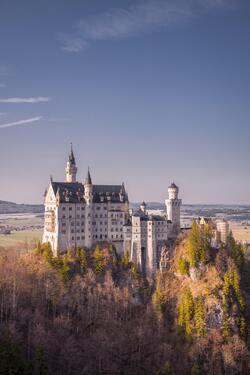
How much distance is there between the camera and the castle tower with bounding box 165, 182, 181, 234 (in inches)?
5084

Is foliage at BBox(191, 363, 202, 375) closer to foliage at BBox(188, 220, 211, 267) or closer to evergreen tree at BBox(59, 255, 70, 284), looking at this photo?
foliage at BBox(188, 220, 211, 267)

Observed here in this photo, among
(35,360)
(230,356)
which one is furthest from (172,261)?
(35,360)

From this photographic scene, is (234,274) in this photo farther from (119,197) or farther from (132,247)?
(119,197)

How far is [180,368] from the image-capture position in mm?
95875

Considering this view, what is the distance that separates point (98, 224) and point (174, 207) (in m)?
23.0

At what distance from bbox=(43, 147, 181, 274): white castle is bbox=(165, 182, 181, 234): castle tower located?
3056 millimetres

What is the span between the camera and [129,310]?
11056 centimetres

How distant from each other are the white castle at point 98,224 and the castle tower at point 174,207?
306cm

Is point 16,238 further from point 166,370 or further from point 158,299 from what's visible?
point 166,370

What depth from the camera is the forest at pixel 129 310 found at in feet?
307

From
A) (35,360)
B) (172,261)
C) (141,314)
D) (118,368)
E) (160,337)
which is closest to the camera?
(35,360)

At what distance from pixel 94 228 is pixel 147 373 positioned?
40.3 m

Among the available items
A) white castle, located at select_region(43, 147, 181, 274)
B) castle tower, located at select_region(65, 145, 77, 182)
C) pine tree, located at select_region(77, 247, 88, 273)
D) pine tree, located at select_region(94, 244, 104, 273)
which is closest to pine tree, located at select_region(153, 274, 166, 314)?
white castle, located at select_region(43, 147, 181, 274)

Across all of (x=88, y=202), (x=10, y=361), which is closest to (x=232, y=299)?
(x=88, y=202)
